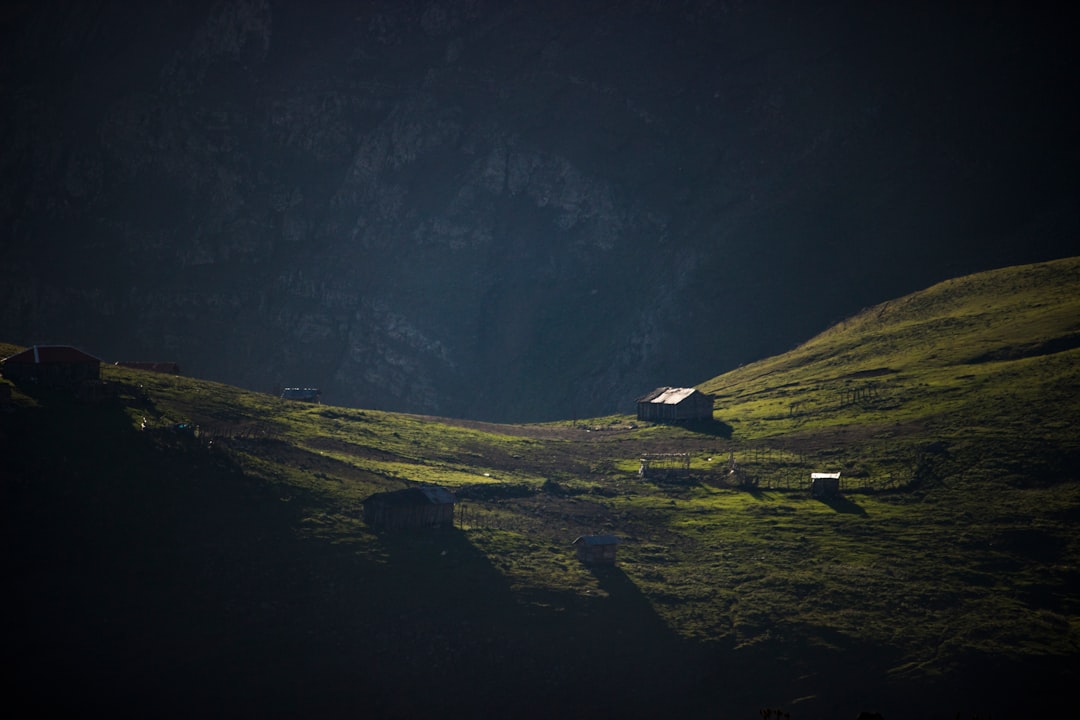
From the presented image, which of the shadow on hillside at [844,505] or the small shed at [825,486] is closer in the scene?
the shadow on hillside at [844,505]

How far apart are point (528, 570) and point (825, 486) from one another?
38383 millimetres

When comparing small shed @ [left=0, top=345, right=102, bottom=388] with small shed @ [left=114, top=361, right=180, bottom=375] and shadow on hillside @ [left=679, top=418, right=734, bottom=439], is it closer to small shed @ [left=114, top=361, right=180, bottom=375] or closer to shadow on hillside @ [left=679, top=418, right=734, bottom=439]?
small shed @ [left=114, top=361, right=180, bottom=375]

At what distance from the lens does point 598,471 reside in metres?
139

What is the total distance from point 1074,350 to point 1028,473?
3562 centimetres

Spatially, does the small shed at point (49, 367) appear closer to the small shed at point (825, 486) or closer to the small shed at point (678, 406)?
the small shed at point (825, 486)

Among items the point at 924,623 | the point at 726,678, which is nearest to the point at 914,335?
the point at 924,623

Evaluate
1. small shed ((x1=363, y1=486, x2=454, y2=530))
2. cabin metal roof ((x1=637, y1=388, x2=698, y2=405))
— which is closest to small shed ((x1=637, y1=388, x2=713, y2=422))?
cabin metal roof ((x1=637, y1=388, x2=698, y2=405))

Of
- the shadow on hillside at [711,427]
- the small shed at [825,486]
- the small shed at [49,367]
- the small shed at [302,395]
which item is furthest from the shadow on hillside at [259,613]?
the small shed at [302,395]

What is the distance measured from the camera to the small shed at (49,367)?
388 ft

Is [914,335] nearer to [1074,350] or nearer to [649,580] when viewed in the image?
[1074,350]

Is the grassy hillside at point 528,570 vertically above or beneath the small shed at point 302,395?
beneath

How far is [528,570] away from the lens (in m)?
102

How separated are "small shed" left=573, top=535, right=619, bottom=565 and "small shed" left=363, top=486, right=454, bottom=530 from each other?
1291cm

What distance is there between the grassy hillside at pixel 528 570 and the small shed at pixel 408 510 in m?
1.72
